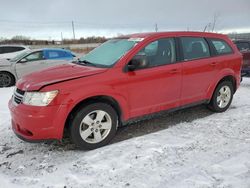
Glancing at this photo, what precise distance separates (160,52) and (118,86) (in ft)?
3.66

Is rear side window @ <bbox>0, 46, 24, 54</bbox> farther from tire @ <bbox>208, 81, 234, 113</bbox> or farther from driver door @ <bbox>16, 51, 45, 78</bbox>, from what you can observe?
tire @ <bbox>208, 81, 234, 113</bbox>

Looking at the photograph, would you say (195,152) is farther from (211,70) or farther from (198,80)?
(211,70)

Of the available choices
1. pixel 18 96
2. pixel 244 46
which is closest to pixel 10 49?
pixel 244 46

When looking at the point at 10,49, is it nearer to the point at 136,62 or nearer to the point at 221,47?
the point at 221,47

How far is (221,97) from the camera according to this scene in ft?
19.3

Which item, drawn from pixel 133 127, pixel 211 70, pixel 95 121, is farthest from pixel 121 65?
pixel 211 70

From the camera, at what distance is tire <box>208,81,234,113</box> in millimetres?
5742

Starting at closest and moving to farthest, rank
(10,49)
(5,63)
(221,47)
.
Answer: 1. (221,47)
2. (5,63)
3. (10,49)

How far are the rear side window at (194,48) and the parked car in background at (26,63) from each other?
22.2 ft

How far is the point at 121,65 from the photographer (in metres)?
4.30

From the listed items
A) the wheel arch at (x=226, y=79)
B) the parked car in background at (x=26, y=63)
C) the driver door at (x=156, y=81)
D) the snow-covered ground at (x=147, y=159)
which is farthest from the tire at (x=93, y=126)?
the parked car in background at (x=26, y=63)

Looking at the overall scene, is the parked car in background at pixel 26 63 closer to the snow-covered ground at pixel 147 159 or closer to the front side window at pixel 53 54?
the front side window at pixel 53 54

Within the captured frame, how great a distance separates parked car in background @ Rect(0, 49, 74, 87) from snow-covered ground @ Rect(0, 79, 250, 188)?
5916mm

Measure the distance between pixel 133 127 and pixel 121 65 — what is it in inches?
53.4
